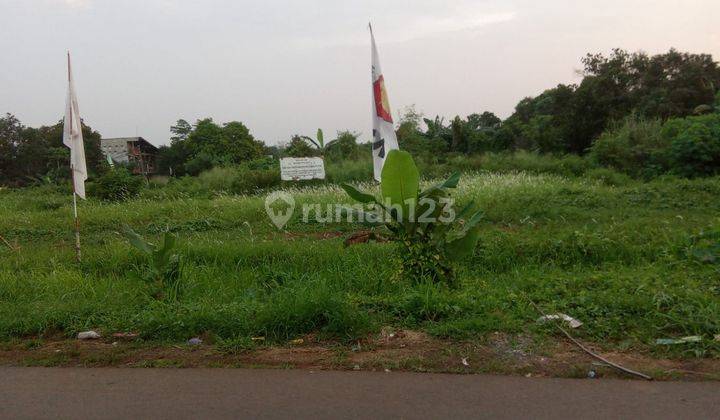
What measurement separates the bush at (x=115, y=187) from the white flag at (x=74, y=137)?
29.6 feet

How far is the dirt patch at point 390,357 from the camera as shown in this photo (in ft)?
11.2

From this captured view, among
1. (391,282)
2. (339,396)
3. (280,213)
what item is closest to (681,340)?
(339,396)

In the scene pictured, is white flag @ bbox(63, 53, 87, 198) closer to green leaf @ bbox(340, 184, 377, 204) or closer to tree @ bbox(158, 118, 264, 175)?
green leaf @ bbox(340, 184, 377, 204)

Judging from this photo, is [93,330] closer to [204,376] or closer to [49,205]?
[204,376]

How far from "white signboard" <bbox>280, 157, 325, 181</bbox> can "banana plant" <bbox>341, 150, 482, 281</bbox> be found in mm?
9797

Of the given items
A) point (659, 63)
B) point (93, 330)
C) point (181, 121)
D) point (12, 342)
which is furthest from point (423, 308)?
point (181, 121)

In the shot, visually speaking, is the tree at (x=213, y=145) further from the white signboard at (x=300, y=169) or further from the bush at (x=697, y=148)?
the bush at (x=697, y=148)

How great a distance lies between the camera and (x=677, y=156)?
13.7m

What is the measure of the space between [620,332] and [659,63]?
832 inches

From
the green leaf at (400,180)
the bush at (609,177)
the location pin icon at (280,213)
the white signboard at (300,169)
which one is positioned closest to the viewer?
the green leaf at (400,180)

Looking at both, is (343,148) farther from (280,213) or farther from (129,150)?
(129,150)

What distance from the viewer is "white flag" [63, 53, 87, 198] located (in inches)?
265

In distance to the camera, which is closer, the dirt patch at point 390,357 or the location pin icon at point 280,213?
the dirt patch at point 390,357

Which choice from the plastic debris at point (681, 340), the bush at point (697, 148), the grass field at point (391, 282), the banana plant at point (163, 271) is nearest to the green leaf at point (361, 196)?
the grass field at point (391, 282)
